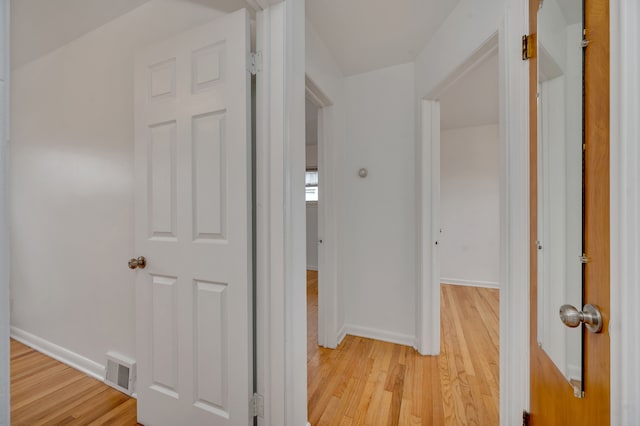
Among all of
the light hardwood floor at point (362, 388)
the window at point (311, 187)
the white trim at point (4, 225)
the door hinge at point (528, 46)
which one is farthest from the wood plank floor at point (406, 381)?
the window at point (311, 187)

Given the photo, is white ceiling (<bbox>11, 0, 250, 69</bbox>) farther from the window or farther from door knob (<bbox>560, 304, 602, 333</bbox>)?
the window

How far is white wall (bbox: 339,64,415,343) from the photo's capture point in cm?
219

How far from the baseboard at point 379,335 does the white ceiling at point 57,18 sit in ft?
8.28

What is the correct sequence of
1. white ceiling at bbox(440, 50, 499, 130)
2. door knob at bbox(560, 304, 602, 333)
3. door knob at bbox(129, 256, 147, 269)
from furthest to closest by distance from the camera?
1. white ceiling at bbox(440, 50, 499, 130)
2. door knob at bbox(129, 256, 147, 269)
3. door knob at bbox(560, 304, 602, 333)

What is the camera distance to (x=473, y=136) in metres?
3.88

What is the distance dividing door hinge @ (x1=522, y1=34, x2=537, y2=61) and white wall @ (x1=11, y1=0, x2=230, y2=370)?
1479mm

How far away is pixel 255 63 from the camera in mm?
1157

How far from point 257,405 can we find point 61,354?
181 cm

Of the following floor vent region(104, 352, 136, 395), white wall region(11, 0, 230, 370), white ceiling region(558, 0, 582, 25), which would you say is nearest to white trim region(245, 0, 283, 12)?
white wall region(11, 0, 230, 370)

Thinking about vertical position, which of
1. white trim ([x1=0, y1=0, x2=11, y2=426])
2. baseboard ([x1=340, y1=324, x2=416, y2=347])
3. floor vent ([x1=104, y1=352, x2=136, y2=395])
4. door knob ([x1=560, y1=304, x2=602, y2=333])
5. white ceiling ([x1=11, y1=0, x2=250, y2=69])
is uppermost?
white ceiling ([x1=11, y1=0, x2=250, y2=69])

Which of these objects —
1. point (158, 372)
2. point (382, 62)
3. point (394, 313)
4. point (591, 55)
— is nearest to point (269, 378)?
point (158, 372)

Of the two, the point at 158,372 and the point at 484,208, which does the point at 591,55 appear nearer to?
the point at 158,372

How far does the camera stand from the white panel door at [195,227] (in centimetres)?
113
